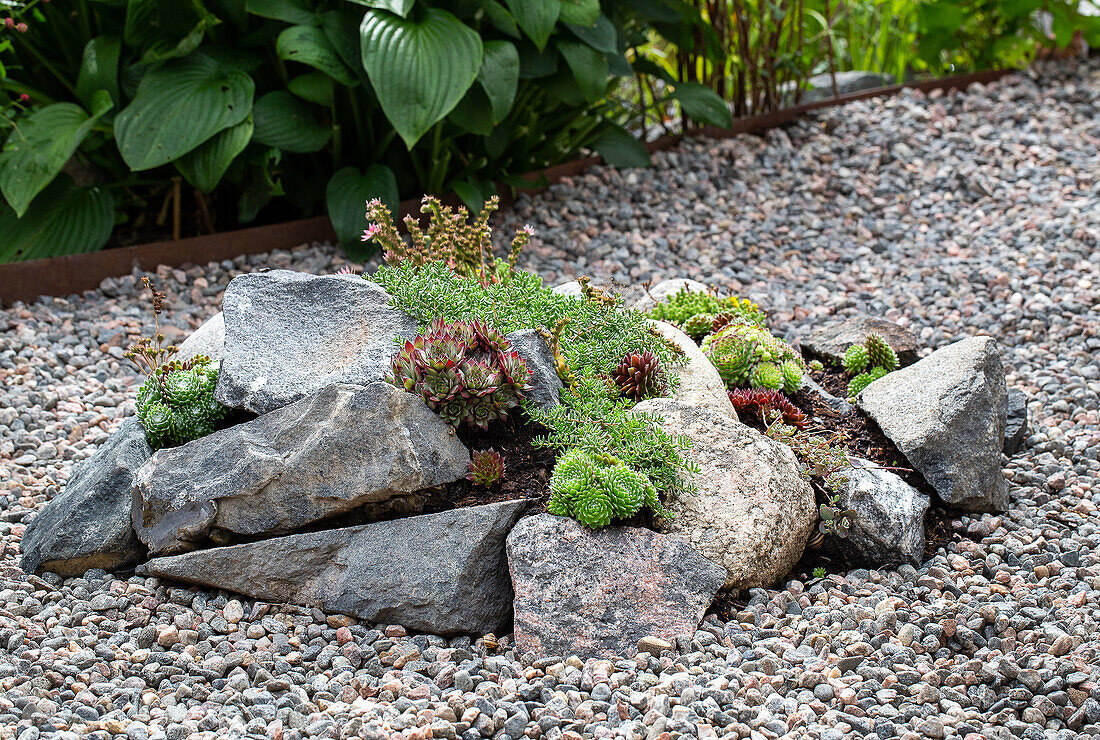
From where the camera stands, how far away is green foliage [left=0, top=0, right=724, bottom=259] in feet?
13.5

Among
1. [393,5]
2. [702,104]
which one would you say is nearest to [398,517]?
[393,5]

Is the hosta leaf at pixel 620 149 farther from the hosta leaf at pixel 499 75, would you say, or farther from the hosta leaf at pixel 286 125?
the hosta leaf at pixel 286 125

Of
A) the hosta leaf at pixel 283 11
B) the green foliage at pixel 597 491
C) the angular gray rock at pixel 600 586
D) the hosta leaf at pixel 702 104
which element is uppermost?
the hosta leaf at pixel 283 11

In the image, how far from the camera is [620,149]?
5.27m

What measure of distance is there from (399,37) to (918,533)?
2.77 m

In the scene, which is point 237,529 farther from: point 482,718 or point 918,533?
point 918,533

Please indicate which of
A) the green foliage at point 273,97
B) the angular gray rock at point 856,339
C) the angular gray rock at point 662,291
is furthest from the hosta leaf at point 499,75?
the angular gray rock at point 856,339

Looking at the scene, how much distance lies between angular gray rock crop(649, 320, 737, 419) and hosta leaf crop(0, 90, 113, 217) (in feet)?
8.51

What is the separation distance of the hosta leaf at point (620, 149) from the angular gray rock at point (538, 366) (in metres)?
2.54

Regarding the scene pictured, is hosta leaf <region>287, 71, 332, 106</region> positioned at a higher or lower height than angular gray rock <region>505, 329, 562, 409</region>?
higher

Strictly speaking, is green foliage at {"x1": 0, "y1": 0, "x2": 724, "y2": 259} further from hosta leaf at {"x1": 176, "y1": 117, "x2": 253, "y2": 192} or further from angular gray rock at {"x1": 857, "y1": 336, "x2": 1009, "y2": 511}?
angular gray rock at {"x1": 857, "y1": 336, "x2": 1009, "y2": 511}

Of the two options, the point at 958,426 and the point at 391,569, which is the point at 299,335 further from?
the point at 958,426

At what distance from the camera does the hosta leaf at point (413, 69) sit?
399cm

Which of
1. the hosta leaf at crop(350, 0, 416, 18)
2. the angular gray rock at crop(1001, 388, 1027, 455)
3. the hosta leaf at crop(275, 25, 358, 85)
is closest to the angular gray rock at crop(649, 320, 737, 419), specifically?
the angular gray rock at crop(1001, 388, 1027, 455)
